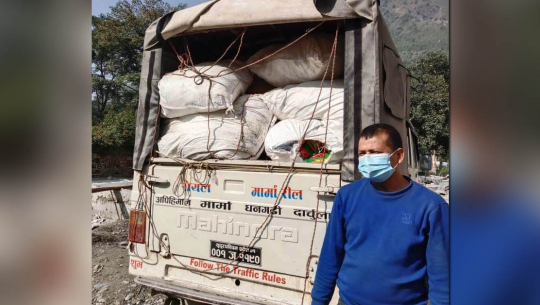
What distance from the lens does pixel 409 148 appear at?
4.15 metres

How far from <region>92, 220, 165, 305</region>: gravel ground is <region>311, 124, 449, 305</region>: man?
2353 millimetres

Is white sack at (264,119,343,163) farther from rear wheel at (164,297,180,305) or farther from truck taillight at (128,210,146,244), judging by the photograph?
rear wheel at (164,297,180,305)

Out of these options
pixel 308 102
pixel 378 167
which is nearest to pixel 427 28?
pixel 308 102

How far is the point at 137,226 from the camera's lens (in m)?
3.08

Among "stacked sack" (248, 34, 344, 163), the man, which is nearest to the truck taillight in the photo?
"stacked sack" (248, 34, 344, 163)

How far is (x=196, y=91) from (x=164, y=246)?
1.25 m

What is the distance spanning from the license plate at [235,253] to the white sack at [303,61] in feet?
4.55

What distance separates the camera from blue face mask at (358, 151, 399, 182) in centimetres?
176

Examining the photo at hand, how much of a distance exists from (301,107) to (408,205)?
140 cm

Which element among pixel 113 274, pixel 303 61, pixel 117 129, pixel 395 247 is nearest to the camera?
pixel 395 247

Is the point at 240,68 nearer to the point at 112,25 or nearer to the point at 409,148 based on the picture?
the point at 409,148

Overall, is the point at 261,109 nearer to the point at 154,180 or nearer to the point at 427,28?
the point at 154,180
